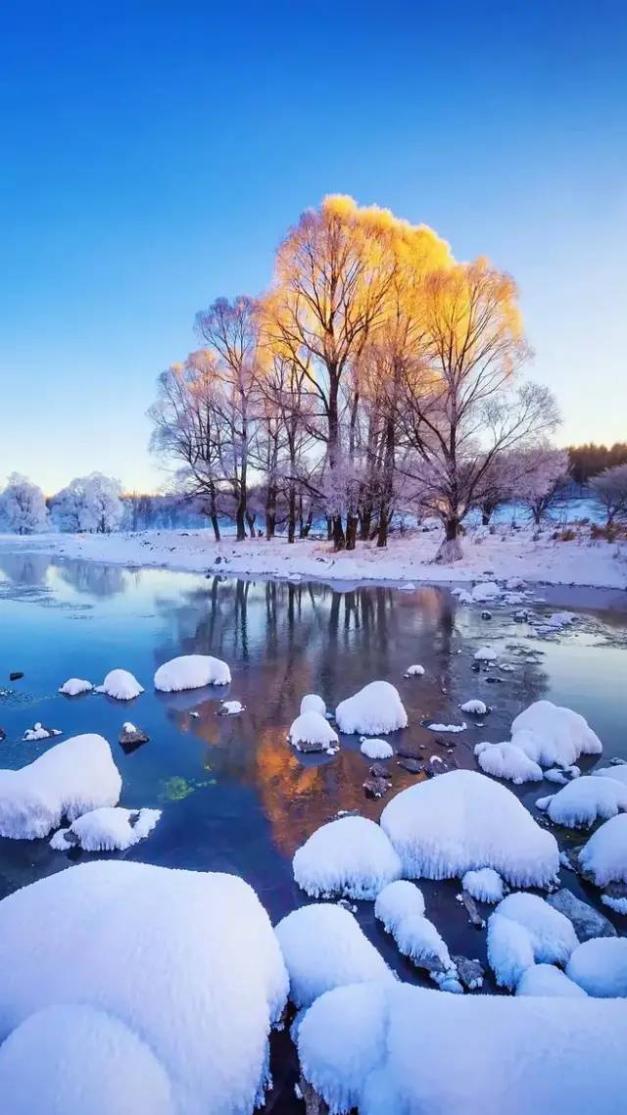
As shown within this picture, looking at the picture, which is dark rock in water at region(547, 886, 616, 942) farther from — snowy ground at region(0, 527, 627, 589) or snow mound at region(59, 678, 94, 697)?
snowy ground at region(0, 527, 627, 589)

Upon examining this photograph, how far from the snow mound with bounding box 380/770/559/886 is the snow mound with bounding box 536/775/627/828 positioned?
630 mm

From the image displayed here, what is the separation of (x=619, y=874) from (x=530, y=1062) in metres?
1.95

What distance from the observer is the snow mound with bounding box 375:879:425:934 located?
3.10 metres

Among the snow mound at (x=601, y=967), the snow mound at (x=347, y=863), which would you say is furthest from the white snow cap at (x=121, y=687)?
the snow mound at (x=601, y=967)

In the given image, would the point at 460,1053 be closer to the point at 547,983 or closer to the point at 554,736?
the point at 547,983

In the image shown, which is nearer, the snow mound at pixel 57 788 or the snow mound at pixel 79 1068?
the snow mound at pixel 79 1068

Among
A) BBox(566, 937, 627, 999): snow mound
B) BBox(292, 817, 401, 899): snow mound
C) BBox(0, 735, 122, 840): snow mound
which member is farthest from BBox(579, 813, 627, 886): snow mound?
BBox(0, 735, 122, 840): snow mound

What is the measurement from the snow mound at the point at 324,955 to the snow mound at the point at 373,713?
10.3ft

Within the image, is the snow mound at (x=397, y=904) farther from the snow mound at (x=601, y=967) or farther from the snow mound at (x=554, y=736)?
the snow mound at (x=554, y=736)

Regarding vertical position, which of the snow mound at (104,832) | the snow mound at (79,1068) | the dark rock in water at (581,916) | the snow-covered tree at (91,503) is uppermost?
the snow-covered tree at (91,503)

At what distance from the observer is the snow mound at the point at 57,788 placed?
13.4ft

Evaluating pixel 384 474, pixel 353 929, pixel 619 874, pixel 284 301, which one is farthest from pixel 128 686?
pixel 284 301

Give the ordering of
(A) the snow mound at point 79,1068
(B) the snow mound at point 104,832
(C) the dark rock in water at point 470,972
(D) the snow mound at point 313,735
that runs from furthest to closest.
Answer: (D) the snow mound at point 313,735 < (B) the snow mound at point 104,832 < (C) the dark rock in water at point 470,972 < (A) the snow mound at point 79,1068

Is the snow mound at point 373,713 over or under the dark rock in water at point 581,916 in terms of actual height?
over
